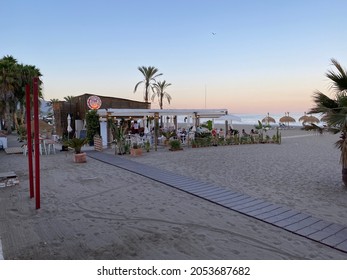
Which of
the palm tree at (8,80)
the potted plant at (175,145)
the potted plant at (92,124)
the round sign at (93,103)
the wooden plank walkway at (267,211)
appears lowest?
the wooden plank walkway at (267,211)

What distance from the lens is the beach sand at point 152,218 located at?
11.9ft

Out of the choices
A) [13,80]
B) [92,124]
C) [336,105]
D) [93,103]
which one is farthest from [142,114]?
[13,80]

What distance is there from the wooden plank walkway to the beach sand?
0.19 meters

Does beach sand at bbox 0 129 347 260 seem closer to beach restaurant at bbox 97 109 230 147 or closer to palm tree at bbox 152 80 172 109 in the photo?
beach restaurant at bbox 97 109 230 147

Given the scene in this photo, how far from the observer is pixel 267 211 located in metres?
5.28

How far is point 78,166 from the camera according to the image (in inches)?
416

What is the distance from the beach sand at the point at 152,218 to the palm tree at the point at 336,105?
4.34ft

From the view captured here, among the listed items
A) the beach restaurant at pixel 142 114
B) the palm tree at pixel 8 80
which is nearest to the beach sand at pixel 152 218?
the beach restaurant at pixel 142 114

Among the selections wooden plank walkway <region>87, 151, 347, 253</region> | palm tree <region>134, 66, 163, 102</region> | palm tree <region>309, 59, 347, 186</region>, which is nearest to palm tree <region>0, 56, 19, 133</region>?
palm tree <region>134, 66, 163, 102</region>

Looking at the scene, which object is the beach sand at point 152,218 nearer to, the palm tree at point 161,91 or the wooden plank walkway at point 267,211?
the wooden plank walkway at point 267,211

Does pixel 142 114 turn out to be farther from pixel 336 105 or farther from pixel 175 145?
pixel 336 105

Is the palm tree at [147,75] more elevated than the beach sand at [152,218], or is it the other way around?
the palm tree at [147,75]

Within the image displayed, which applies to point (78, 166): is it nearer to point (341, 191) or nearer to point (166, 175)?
point (166, 175)

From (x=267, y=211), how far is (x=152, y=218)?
83.6 inches
